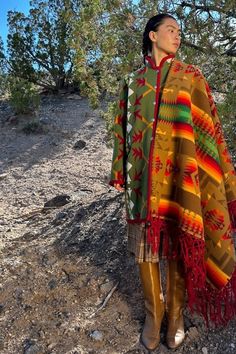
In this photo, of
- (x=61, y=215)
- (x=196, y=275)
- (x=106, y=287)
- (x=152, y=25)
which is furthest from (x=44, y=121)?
(x=196, y=275)

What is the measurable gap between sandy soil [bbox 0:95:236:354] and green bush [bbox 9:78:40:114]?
10.2ft

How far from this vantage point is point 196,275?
2174 mm

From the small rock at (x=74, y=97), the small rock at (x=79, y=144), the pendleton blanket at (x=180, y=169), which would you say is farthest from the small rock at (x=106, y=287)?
the small rock at (x=74, y=97)

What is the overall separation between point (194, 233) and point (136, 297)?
89 cm

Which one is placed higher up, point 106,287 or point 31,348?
point 106,287

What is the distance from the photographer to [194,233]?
7.00ft

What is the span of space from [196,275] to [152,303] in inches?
12.2

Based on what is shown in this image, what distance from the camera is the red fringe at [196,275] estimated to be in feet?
7.06

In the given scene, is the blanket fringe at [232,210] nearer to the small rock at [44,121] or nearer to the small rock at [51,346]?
the small rock at [51,346]

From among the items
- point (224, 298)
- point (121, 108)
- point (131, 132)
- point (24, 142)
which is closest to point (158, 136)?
point (131, 132)

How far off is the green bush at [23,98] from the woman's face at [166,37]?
22.2ft

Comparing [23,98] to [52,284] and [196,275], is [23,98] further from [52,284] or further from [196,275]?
[196,275]

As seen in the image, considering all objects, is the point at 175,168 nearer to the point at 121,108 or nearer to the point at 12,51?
the point at 121,108

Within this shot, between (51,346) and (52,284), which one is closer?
(51,346)
